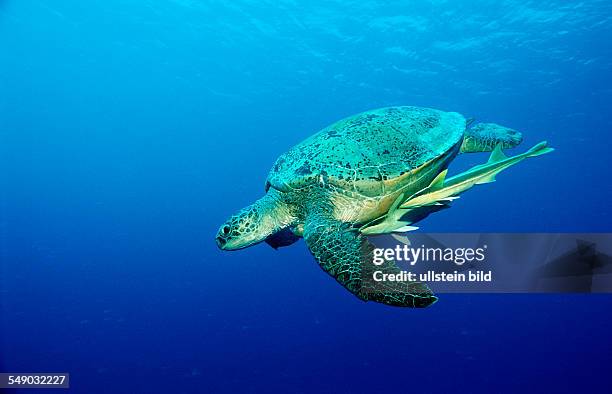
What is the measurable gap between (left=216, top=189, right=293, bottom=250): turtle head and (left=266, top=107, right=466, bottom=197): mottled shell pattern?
28cm

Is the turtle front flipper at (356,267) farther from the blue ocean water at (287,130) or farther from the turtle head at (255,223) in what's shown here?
the blue ocean water at (287,130)

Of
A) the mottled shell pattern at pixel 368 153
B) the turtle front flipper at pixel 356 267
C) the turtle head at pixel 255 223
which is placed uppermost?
the mottled shell pattern at pixel 368 153

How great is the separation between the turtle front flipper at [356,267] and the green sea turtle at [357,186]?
11 millimetres

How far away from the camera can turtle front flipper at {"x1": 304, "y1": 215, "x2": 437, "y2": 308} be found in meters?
2.73

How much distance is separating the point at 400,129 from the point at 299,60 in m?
25.7

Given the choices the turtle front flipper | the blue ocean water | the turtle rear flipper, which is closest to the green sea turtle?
the turtle front flipper

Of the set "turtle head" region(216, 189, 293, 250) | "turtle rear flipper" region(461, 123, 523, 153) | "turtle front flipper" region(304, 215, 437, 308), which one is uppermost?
"turtle rear flipper" region(461, 123, 523, 153)

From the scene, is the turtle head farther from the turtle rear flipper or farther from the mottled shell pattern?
the turtle rear flipper

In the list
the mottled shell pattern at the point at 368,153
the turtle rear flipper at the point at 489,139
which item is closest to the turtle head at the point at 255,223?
the mottled shell pattern at the point at 368,153

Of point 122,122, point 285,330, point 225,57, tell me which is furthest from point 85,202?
point 285,330

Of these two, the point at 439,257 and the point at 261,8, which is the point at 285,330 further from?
the point at 261,8

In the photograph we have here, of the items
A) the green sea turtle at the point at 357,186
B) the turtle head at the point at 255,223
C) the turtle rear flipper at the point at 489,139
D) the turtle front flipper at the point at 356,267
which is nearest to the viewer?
the turtle front flipper at the point at 356,267

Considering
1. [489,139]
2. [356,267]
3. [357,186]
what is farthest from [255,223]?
[489,139]

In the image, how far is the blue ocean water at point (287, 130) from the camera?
43.2 ft
